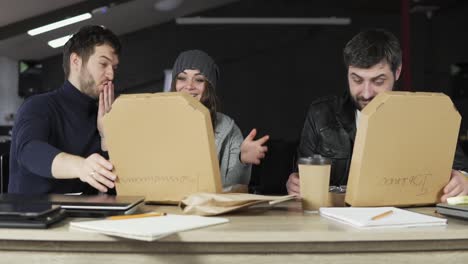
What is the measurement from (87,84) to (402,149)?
1.26 m

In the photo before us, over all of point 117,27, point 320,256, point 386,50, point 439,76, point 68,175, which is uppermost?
point 117,27

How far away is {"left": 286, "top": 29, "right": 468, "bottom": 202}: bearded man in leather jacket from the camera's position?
2.06 m

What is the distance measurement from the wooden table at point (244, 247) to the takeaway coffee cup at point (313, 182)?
0.92 ft

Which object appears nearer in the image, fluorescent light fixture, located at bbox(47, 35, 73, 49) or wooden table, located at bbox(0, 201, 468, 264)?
wooden table, located at bbox(0, 201, 468, 264)

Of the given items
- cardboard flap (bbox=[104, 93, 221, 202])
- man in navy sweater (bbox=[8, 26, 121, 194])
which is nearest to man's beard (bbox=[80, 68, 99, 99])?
man in navy sweater (bbox=[8, 26, 121, 194])

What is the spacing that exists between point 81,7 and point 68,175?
425 cm

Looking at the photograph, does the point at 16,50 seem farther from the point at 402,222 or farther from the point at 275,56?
the point at 402,222

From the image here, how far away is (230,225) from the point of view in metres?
1.29

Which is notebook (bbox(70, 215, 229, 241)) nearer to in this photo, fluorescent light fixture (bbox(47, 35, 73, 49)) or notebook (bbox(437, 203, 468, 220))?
notebook (bbox(437, 203, 468, 220))

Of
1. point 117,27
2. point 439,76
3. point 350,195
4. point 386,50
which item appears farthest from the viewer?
point 439,76

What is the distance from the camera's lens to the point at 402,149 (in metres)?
1.51

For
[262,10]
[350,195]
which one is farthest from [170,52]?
[350,195]

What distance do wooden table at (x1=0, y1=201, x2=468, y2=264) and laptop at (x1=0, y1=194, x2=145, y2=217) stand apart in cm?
12

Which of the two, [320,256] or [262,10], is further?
[262,10]
